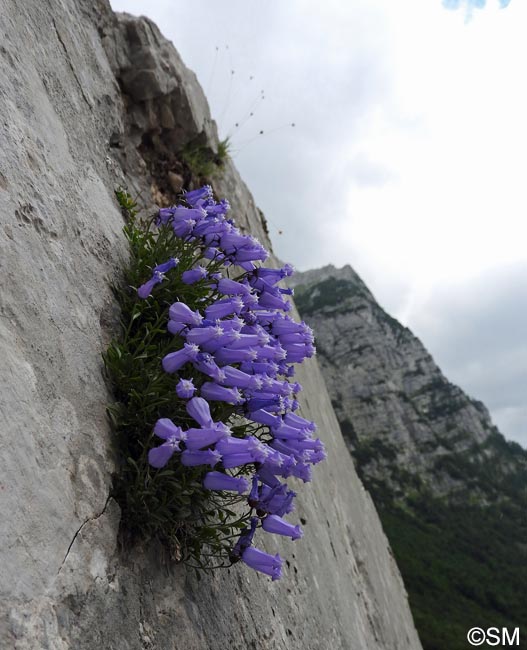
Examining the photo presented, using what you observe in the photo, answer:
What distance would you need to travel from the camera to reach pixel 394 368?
404 feet

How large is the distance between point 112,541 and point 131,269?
1957 millimetres

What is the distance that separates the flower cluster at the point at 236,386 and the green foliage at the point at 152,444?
93mm

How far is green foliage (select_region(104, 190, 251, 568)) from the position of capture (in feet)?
8.95

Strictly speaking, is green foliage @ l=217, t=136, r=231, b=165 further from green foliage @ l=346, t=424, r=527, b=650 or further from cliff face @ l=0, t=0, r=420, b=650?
green foliage @ l=346, t=424, r=527, b=650

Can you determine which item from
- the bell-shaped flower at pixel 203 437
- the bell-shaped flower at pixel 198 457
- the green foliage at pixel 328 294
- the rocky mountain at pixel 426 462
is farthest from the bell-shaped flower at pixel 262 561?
the green foliage at pixel 328 294

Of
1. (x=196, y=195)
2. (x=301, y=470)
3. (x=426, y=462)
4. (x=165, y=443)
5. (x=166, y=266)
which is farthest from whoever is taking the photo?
(x=426, y=462)

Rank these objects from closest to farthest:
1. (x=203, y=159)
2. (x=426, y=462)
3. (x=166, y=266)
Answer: (x=166, y=266) → (x=203, y=159) → (x=426, y=462)

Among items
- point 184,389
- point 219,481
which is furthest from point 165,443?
point 219,481

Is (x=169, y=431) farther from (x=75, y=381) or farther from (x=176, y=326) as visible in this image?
(x=176, y=326)

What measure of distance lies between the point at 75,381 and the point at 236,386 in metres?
0.93

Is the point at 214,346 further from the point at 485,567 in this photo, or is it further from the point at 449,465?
the point at 449,465

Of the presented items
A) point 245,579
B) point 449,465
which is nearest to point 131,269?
point 245,579

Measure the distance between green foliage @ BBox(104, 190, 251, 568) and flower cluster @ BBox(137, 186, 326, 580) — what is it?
0.09m

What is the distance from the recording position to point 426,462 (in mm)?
109562
